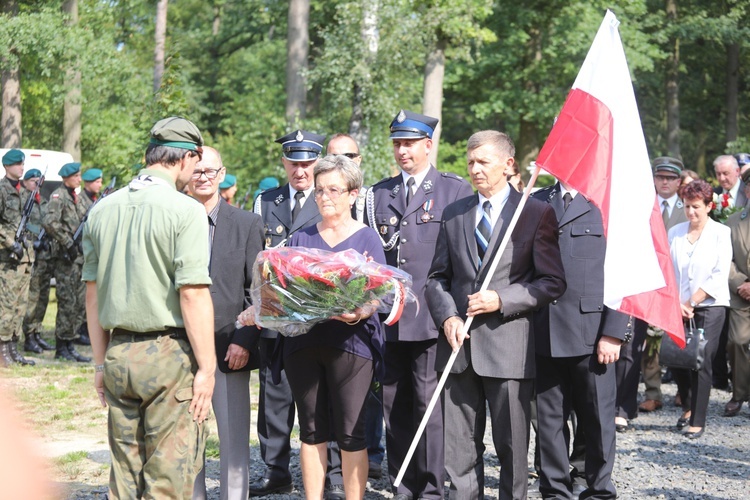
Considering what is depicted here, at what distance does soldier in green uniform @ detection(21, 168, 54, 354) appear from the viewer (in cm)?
1307

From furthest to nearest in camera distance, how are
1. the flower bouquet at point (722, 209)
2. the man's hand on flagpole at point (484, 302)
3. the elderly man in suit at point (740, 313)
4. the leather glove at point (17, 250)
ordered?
the leather glove at point (17, 250), the flower bouquet at point (722, 209), the elderly man in suit at point (740, 313), the man's hand on flagpole at point (484, 302)

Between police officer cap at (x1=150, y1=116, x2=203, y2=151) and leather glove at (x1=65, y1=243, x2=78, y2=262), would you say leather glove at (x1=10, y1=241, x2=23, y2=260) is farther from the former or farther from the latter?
police officer cap at (x1=150, y1=116, x2=203, y2=151)

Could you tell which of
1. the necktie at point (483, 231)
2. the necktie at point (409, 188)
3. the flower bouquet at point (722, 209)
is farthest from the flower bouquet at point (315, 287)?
the flower bouquet at point (722, 209)

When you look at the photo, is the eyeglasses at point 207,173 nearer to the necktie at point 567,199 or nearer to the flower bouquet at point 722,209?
the necktie at point 567,199

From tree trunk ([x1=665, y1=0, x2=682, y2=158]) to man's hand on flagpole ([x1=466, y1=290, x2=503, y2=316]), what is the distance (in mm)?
25973

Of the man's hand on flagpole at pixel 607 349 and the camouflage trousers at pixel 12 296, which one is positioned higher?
the man's hand on flagpole at pixel 607 349

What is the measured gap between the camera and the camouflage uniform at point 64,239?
1293 cm

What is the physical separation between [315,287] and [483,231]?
3.45 feet

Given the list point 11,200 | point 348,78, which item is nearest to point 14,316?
point 11,200

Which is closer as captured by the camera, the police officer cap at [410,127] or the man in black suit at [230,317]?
the man in black suit at [230,317]

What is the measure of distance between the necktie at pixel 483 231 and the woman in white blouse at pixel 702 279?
12.4 feet

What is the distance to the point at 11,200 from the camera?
12.1m

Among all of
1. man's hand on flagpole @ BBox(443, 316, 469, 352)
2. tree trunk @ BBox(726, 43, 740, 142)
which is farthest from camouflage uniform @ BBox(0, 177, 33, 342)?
tree trunk @ BBox(726, 43, 740, 142)

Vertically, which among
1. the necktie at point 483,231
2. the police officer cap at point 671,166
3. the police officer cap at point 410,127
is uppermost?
the police officer cap at point 410,127
